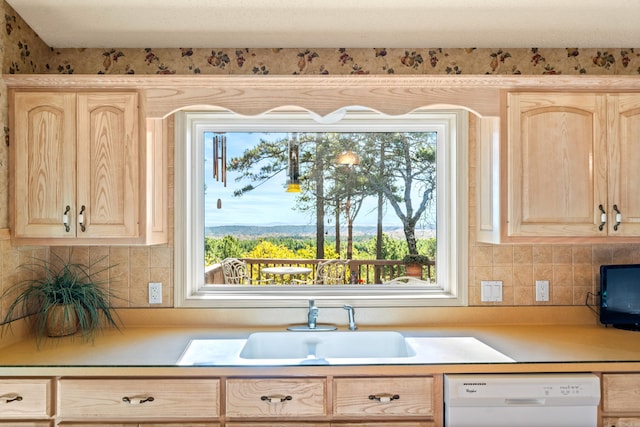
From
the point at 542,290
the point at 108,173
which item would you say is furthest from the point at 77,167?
the point at 542,290

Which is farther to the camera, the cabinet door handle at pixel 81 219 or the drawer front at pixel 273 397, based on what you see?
the cabinet door handle at pixel 81 219

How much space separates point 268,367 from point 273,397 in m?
0.12

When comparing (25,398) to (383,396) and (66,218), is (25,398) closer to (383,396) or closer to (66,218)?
(66,218)

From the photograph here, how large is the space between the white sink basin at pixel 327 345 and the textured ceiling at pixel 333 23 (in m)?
1.43

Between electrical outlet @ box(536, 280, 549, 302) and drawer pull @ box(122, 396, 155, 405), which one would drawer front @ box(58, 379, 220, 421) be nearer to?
drawer pull @ box(122, 396, 155, 405)

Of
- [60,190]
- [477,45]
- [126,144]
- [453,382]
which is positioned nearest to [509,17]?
[477,45]

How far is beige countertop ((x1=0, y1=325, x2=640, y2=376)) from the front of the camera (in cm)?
199

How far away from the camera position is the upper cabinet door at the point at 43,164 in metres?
2.31

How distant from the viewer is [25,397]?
199 cm

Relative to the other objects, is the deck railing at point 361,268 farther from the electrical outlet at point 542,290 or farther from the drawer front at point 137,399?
the drawer front at point 137,399

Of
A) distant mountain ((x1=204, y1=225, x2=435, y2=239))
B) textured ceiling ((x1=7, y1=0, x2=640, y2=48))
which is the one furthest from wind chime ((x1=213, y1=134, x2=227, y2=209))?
textured ceiling ((x1=7, y1=0, x2=640, y2=48))

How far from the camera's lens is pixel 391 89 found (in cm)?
236

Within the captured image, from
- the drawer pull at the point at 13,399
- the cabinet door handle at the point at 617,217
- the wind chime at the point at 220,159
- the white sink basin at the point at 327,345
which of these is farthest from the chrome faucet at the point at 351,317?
the drawer pull at the point at 13,399

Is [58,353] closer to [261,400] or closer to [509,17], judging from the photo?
[261,400]
